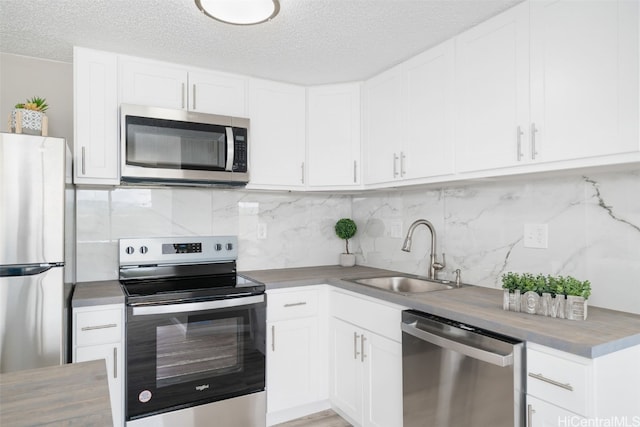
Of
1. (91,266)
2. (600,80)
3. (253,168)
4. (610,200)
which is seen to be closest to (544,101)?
(600,80)

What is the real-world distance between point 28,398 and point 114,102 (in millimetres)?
1831

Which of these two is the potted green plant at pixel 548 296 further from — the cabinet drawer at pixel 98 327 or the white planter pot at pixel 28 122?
the white planter pot at pixel 28 122

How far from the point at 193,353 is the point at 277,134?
1.46 metres

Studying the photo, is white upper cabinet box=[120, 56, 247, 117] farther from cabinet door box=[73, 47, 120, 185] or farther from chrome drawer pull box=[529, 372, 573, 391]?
chrome drawer pull box=[529, 372, 573, 391]

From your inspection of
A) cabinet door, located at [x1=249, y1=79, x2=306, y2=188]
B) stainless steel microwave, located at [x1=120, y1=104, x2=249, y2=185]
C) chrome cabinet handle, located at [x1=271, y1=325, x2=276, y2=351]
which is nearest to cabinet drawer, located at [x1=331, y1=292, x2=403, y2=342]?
chrome cabinet handle, located at [x1=271, y1=325, x2=276, y2=351]

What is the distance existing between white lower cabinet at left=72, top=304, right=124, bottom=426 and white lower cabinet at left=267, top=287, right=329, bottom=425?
0.81m

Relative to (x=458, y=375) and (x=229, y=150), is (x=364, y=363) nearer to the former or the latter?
(x=458, y=375)

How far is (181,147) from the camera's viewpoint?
7.80ft

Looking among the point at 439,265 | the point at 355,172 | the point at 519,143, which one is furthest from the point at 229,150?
the point at 519,143

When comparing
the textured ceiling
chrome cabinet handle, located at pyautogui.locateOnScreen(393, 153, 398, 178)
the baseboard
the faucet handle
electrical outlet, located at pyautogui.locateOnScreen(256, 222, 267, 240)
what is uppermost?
the textured ceiling

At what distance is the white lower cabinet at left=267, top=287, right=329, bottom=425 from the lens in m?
2.47

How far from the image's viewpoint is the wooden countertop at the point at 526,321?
1.32 meters

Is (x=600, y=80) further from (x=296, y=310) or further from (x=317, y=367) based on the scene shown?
(x=317, y=367)

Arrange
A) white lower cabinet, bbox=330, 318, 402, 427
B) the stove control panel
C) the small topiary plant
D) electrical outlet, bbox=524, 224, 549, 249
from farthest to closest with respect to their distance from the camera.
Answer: the small topiary plant < the stove control panel < white lower cabinet, bbox=330, 318, 402, 427 < electrical outlet, bbox=524, 224, 549, 249
